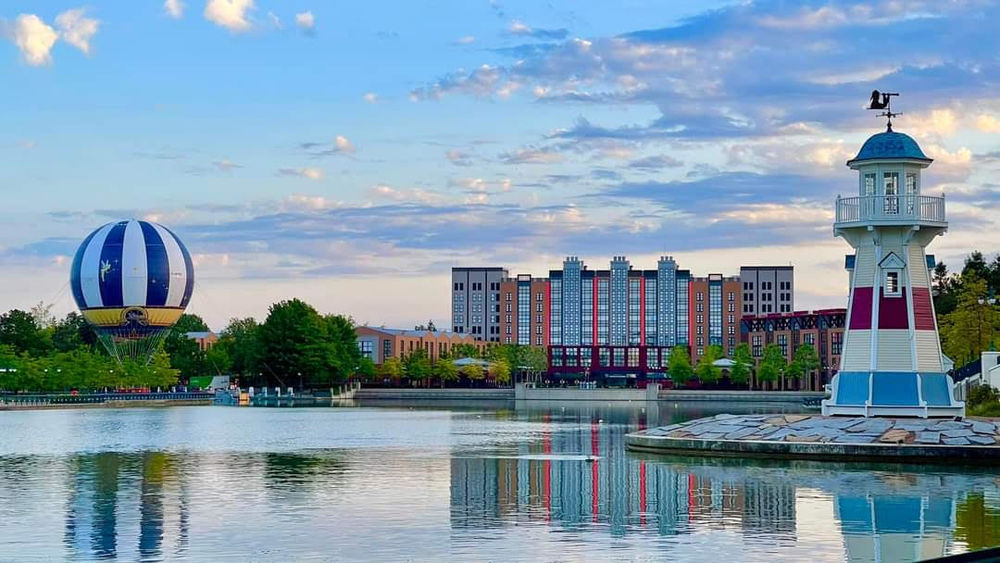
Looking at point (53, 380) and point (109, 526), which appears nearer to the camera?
point (109, 526)

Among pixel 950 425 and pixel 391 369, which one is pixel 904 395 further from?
pixel 391 369

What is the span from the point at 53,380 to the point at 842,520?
357 feet

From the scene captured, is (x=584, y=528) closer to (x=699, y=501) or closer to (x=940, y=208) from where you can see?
(x=699, y=501)

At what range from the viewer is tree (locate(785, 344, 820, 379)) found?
174 metres

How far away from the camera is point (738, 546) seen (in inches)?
1002

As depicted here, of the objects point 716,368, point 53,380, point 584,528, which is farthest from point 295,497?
point 716,368

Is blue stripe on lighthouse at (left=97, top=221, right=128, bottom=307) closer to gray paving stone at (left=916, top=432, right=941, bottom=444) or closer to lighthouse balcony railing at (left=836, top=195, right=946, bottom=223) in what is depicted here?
lighthouse balcony railing at (left=836, top=195, right=946, bottom=223)

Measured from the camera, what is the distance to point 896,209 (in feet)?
151

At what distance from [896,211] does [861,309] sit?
130 inches

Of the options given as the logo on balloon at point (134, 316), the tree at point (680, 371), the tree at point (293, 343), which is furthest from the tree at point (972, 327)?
the tree at point (680, 371)

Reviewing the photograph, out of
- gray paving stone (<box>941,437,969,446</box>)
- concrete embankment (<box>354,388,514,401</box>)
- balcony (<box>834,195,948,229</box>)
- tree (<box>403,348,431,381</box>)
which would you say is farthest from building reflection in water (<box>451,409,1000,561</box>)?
tree (<box>403,348,431,381</box>)

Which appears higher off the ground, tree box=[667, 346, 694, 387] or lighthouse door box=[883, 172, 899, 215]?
lighthouse door box=[883, 172, 899, 215]

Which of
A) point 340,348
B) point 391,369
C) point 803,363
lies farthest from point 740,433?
point 391,369

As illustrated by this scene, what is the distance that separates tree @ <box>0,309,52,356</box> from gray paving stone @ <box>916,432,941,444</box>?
125970 millimetres
